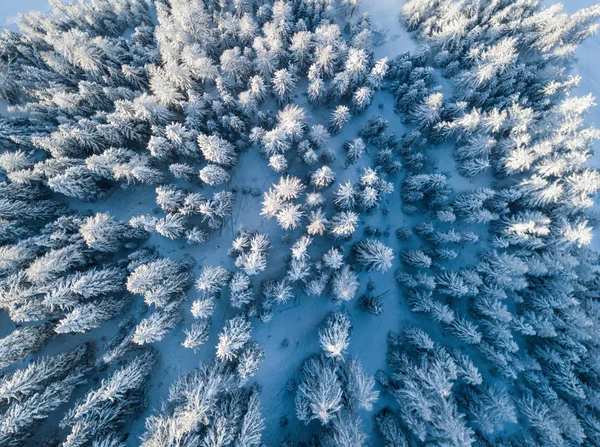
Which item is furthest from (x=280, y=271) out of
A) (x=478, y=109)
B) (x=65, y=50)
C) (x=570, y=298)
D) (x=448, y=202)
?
(x=65, y=50)

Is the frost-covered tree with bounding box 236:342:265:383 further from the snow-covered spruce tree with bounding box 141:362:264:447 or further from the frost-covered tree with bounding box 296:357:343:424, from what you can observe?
the frost-covered tree with bounding box 296:357:343:424

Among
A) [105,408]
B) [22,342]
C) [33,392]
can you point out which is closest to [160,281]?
[105,408]

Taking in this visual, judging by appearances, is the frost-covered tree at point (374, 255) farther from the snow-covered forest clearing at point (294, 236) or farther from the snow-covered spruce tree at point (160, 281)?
the snow-covered spruce tree at point (160, 281)

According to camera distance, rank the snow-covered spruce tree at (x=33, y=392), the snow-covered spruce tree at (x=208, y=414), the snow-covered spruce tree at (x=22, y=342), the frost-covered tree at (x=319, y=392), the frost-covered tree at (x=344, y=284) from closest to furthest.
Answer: the snow-covered spruce tree at (x=208, y=414), the snow-covered spruce tree at (x=33, y=392), the frost-covered tree at (x=319, y=392), the snow-covered spruce tree at (x=22, y=342), the frost-covered tree at (x=344, y=284)

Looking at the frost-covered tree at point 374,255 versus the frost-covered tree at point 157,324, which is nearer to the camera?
the frost-covered tree at point 157,324

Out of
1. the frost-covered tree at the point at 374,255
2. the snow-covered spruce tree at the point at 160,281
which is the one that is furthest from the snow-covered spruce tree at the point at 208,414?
the frost-covered tree at the point at 374,255

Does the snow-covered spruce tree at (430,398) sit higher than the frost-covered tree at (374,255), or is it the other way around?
the frost-covered tree at (374,255)

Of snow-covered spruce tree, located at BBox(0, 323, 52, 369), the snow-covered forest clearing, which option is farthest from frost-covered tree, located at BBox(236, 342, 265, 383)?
snow-covered spruce tree, located at BBox(0, 323, 52, 369)

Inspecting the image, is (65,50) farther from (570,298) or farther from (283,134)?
(570,298)

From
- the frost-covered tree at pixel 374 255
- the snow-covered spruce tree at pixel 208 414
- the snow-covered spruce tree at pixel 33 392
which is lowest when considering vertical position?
the snow-covered spruce tree at pixel 208 414
